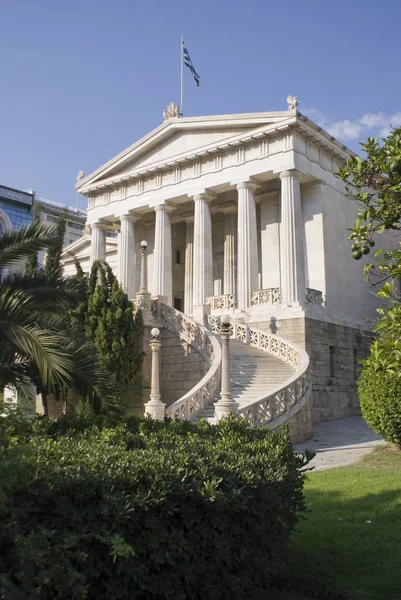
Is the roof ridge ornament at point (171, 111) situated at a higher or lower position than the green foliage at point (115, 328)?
higher

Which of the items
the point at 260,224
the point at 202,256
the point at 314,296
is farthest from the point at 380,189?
the point at 260,224

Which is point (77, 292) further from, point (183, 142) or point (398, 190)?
point (183, 142)

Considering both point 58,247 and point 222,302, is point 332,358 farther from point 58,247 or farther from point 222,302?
point 58,247

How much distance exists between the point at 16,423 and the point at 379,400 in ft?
38.4

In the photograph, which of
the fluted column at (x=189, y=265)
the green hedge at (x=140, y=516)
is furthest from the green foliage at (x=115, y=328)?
the green hedge at (x=140, y=516)

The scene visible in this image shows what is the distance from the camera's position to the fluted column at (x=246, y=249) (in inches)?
1054

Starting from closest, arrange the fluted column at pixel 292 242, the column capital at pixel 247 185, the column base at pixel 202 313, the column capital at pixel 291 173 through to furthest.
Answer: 1. the column base at pixel 202 313
2. the fluted column at pixel 292 242
3. the column capital at pixel 291 173
4. the column capital at pixel 247 185

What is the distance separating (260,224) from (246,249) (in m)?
5.10

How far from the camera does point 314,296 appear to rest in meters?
26.3

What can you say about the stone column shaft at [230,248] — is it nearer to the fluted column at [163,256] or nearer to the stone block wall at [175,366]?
the fluted column at [163,256]

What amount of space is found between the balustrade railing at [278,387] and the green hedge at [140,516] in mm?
9265

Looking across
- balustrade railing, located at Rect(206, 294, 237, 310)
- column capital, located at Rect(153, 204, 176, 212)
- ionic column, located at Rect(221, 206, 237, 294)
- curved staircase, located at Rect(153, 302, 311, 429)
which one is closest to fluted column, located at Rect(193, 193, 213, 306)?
balustrade railing, located at Rect(206, 294, 237, 310)

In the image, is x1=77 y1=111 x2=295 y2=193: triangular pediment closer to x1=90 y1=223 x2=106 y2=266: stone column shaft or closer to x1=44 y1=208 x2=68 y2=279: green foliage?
x1=90 y1=223 x2=106 y2=266: stone column shaft

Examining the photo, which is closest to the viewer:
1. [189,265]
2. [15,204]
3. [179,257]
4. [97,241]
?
[189,265]
